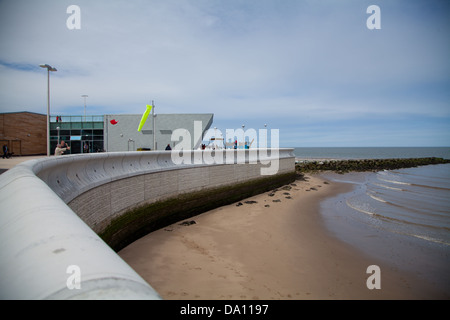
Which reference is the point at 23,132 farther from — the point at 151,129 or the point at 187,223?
the point at 187,223

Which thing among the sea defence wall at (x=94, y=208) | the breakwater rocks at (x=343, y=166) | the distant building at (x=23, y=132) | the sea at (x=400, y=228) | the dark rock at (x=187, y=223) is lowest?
the sea at (x=400, y=228)

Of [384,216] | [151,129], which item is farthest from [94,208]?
[151,129]

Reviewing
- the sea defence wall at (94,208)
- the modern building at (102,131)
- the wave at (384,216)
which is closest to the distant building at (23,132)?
the modern building at (102,131)

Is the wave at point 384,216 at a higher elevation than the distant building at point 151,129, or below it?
below

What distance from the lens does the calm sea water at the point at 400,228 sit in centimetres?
680

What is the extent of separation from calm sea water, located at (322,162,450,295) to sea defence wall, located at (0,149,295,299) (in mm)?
4904

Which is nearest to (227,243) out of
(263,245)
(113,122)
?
(263,245)

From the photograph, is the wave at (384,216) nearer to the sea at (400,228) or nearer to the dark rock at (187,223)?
the sea at (400,228)

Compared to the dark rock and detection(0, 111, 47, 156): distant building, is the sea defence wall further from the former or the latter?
detection(0, 111, 47, 156): distant building

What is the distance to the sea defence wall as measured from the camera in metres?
1.11

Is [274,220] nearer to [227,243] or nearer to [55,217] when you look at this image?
[227,243]

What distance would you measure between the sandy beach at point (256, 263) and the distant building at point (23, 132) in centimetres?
3106

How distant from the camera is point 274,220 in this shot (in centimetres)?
1044

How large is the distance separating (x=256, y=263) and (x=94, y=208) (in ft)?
11.9
